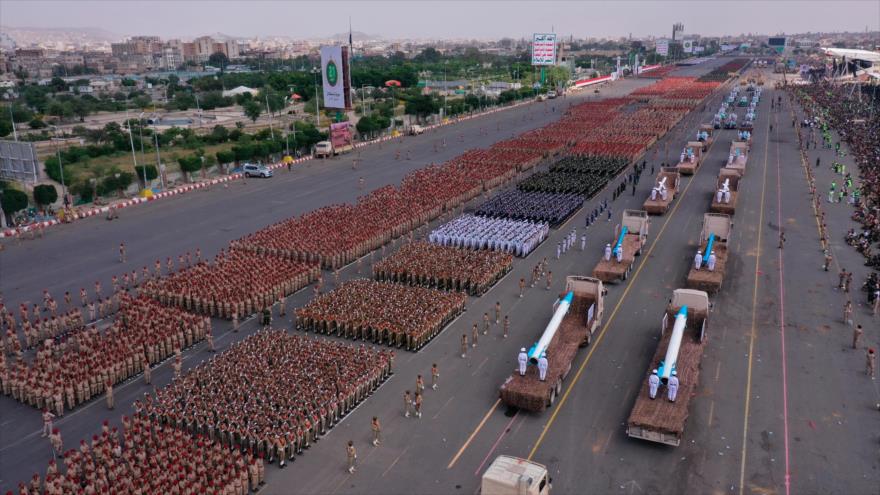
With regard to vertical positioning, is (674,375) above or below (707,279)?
above

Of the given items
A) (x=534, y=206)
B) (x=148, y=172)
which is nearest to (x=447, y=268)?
(x=534, y=206)

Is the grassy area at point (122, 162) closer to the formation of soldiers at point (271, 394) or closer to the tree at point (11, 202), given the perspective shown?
the tree at point (11, 202)

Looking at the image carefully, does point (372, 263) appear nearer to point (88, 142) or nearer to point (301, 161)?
point (301, 161)

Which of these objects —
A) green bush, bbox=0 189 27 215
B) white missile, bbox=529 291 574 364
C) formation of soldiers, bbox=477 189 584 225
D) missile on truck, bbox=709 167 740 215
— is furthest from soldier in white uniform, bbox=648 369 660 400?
green bush, bbox=0 189 27 215

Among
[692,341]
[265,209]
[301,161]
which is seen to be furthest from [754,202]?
[301,161]

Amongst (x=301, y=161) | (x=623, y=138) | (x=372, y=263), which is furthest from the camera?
(x=623, y=138)

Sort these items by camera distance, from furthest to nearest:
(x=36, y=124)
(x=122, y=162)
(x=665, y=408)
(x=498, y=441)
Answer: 1. (x=36, y=124)
2. (x=122, y=162)
3. (x=498, y=441)
4. (x=665, y=408)

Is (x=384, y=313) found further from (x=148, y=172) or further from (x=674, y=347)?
(x=148, y=172)
